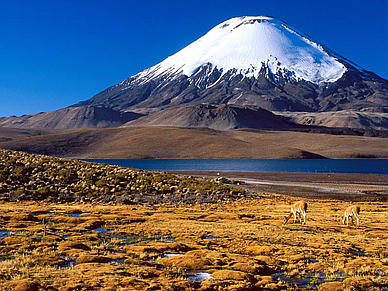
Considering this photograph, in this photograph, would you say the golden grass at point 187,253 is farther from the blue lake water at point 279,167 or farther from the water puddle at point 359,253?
the blue lake water at point 279,167

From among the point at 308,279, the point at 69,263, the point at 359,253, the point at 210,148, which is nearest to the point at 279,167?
the point at 210,148

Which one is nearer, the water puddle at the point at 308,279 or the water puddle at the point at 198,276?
the water puddle at the point at 308,279

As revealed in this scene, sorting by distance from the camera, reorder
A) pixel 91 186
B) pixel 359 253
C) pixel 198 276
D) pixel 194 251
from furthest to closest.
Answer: pixel 91 186, pixel 359 253, pixel 194 251, pixel 198 276

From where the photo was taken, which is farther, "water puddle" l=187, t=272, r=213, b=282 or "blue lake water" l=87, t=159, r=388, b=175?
"blue lake water" l=87, t=159, r=388, b=175

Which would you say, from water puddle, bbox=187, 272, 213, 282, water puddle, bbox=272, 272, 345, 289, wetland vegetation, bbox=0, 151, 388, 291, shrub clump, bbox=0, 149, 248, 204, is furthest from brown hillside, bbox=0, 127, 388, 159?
water puddle, bbox=187, 272, 213, 282

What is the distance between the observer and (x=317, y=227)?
82.9ft

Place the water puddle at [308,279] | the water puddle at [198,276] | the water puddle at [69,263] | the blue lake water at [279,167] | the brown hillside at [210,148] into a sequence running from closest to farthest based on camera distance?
the water puddle at [308,279] → the water puddle at [198,276] → the water puddle at [69,263] → the blue lake water at [279,167] → the brown hillside at [210,148]

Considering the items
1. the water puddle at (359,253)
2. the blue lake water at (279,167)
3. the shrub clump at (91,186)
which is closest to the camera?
the water puddle at (359,253)

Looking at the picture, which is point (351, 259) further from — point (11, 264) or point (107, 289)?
point (11, 264)

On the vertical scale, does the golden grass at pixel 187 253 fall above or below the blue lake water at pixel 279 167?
below

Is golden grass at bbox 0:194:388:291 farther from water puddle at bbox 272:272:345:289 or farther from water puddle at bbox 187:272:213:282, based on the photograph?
water puddle at bbox 187:272:213:282

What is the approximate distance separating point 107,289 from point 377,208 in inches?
1329

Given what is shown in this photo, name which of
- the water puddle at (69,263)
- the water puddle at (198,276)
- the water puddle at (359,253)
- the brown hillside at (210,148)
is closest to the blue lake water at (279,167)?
the brown hillside at (210,148)

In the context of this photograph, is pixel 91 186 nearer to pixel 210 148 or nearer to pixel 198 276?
pixel 198 276
